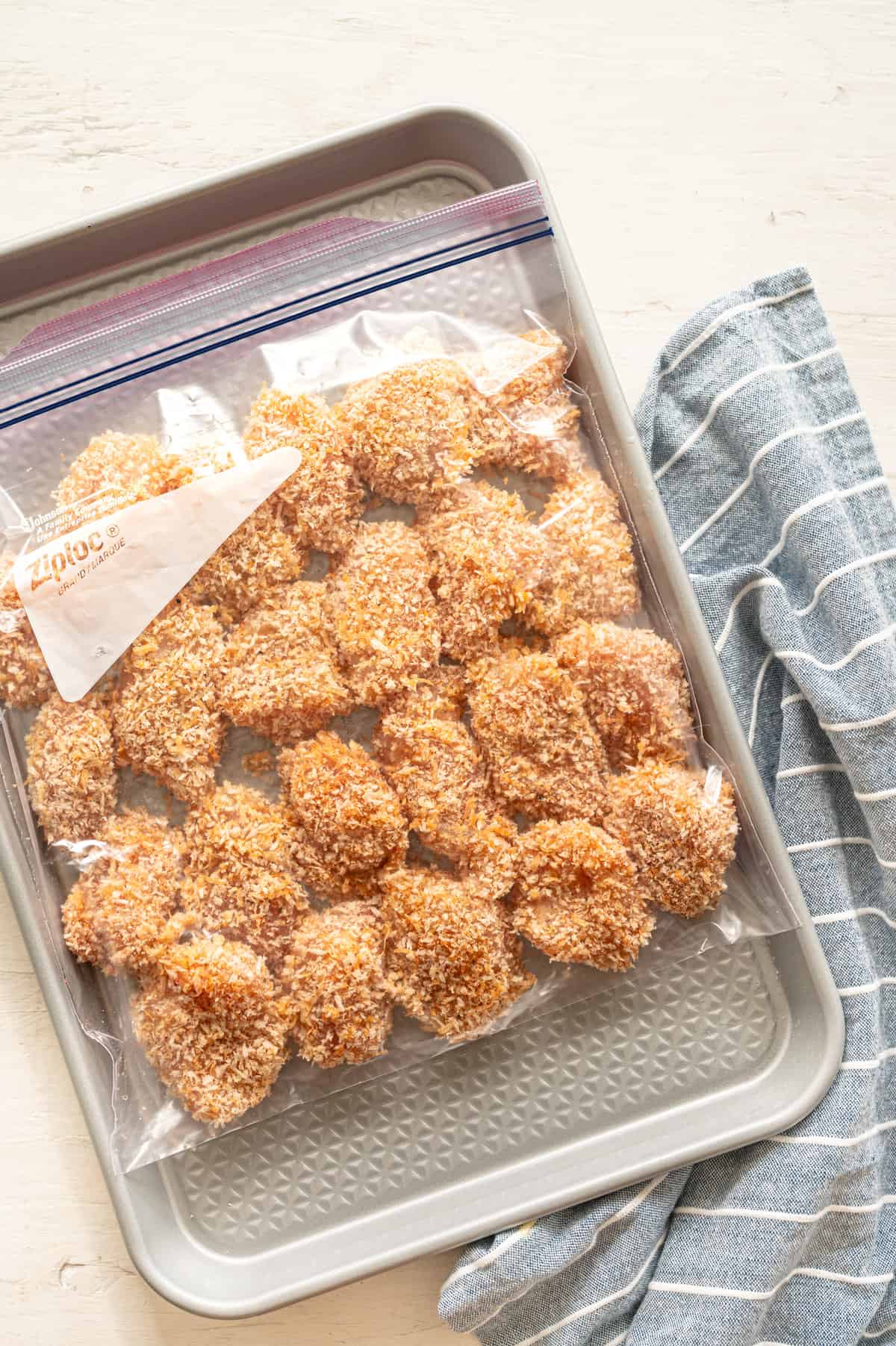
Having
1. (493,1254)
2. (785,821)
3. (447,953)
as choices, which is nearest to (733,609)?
(785,821)

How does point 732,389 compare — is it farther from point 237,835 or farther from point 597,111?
point 237,835

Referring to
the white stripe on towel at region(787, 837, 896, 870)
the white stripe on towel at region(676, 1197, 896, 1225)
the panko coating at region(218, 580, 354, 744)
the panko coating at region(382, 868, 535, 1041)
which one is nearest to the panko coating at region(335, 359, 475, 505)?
the panko coating at region(218, 580, 354, 744)

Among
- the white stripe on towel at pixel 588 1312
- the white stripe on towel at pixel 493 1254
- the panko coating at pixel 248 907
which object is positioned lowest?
the white stripe on towel at pixel 588 1312

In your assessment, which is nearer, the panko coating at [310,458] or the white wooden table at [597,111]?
the panko coating at [310,458]

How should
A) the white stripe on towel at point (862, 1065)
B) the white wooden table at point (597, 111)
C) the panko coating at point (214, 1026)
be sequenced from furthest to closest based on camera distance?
the white wooden table at point (597, 111) → the white stripe on towel at point (862, 1065) → the panko coating at point (214, 1026)

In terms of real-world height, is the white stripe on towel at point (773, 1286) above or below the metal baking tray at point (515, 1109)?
below

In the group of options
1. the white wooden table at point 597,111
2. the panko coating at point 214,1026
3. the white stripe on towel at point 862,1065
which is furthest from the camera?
the white wooden table at point 597,111

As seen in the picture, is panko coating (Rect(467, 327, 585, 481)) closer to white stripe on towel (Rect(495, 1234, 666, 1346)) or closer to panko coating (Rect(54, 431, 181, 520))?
panko coating (Rect(54, 431, 181, 520))

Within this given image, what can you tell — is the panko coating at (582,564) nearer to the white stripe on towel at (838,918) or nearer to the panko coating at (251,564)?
the panko coating at (251,564)

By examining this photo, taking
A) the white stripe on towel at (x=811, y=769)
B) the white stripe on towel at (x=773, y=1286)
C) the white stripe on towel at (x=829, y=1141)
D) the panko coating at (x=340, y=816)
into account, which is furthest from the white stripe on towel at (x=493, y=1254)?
the white stripe on towel at (x=811, y=769)
